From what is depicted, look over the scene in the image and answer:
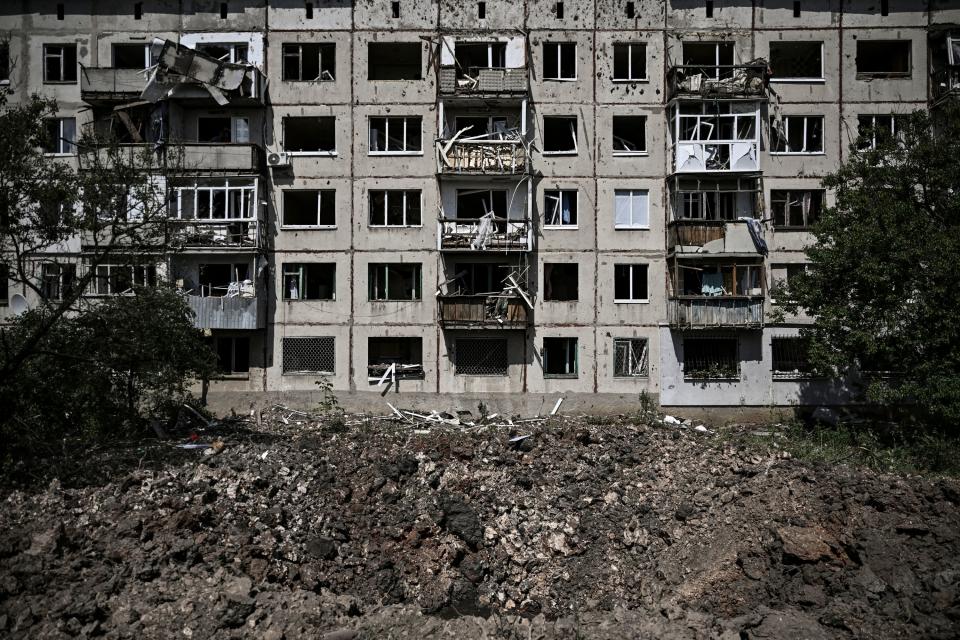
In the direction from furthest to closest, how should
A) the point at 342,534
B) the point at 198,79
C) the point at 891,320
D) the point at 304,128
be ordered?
the point at 304,128
the point at 198,79
the point at 891,320
the point at 342,534

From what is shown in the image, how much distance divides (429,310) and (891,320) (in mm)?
16957

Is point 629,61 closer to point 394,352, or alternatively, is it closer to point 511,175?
point 511,175

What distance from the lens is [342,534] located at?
55.3ft

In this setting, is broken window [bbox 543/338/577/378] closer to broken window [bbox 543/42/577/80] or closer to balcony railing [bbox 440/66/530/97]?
balcony railing [bbox 440/66/530/97]

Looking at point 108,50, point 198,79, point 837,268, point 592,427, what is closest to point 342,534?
point 592,427

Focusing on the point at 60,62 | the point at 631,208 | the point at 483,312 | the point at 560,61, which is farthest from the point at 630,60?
the point at 60,62

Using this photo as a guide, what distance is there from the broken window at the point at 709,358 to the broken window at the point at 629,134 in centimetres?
857

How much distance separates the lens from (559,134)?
29672 millimetres

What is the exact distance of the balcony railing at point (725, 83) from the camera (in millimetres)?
28109

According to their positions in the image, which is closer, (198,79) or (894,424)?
(894,424)

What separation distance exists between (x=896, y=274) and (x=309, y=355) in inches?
869

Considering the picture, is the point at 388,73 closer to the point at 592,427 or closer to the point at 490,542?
the point at 592,427

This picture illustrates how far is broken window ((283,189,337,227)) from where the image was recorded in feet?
96.1

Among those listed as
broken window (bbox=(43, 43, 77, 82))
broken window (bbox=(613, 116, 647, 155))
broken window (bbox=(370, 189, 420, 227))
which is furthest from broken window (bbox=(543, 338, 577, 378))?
broken window (bbox=(43, 43, 77, 82))
